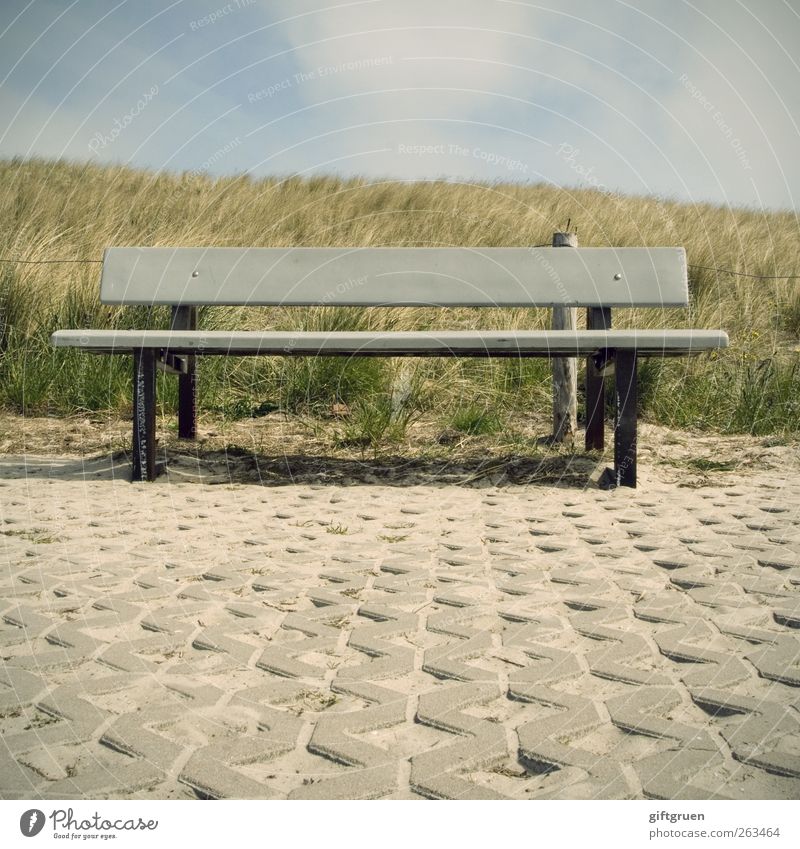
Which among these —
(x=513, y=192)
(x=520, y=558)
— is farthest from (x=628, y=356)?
(x=513, y=192)

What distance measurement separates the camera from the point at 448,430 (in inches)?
198

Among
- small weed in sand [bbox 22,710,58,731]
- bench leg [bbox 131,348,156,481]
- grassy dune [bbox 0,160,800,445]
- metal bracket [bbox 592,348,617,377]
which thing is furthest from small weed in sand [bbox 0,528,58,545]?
metal bracket [bbox 592,348,617,377]

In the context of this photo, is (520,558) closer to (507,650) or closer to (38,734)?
(507,650)

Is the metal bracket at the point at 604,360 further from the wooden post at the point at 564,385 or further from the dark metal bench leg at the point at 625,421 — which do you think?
the wooden post at the point at 564,385

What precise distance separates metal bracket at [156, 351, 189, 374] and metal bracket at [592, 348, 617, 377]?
2200 mm

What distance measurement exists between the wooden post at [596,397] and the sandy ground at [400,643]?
0.76 meters

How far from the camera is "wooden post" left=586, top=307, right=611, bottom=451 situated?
14.4 ft

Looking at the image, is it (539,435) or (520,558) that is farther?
(539,435)

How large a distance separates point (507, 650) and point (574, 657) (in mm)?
154

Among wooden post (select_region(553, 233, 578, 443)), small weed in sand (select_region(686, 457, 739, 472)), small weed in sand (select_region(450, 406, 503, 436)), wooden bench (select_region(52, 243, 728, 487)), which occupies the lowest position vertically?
small weed in sand (select_region(686, 457, 739, 472))

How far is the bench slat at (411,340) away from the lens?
12.0ft

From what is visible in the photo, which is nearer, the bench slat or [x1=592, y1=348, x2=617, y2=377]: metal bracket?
the bench slat

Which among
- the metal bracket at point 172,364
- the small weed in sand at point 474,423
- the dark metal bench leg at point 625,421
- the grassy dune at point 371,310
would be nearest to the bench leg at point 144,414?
the metal bracket at point 172,364

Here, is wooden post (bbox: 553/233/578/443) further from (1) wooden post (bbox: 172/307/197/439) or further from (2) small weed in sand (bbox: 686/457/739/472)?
(1) wooden post (bbox: 172/307/197/439)
